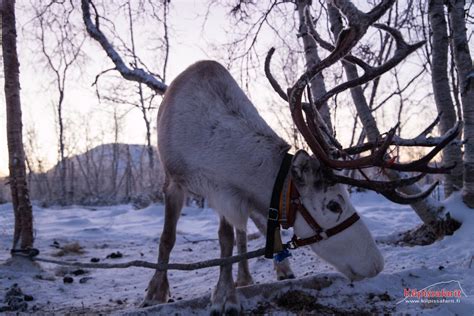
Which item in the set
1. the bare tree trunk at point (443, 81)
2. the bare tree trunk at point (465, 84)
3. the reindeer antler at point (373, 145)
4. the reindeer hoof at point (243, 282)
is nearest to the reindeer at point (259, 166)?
the reindeer antler at point (373, 145)

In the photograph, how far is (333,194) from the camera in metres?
2.86

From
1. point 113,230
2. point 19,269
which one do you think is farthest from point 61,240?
point 19,269

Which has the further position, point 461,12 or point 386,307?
point 461,12

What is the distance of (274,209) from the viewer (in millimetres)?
2824

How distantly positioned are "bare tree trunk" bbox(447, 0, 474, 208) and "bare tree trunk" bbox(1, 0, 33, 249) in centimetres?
506

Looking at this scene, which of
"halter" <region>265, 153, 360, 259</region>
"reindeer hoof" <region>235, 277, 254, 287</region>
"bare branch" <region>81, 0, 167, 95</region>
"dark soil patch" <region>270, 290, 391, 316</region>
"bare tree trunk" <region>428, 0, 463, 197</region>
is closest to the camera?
"halter" <region>265, 153, 360, 259</region>

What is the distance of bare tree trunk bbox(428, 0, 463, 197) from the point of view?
4898 mm

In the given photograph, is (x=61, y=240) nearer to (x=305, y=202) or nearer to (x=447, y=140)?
(x=305, y=202)

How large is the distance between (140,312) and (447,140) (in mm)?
2312

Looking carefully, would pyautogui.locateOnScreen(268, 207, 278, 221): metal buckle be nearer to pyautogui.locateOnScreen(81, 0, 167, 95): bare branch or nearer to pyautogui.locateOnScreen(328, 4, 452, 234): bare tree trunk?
pyautogui.locateOnScreen(328, 4, 452, 234): bare tree trunk

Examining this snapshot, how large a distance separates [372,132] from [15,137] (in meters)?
4.34

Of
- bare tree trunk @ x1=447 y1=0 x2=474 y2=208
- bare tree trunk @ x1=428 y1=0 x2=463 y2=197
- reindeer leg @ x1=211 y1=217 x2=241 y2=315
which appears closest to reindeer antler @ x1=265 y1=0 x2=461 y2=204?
reindeer leg @ x1=211 y1=217 x2=241 y2=315

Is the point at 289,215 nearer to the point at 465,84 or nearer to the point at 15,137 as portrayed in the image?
the point at 465,84

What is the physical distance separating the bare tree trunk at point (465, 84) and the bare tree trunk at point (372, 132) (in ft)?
1.20
